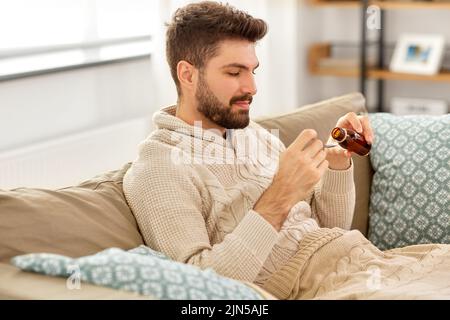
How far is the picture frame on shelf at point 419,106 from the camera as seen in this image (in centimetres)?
424

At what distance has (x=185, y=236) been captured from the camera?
5.33 ft

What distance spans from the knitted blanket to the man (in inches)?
2.2

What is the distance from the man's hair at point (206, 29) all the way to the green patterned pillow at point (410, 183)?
0.61 meters

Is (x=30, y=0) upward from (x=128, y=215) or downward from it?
upward

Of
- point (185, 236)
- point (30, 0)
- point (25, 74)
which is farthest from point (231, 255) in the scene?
point (30, 0)

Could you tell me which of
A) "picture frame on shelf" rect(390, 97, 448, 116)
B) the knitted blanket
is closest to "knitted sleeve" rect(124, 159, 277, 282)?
the knitted blanket

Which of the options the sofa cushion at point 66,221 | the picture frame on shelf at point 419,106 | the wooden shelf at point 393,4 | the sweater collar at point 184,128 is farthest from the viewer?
the picture frame on shelf at point 419,106

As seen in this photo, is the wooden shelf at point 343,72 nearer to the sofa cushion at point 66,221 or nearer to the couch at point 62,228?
the couch at point 62,228

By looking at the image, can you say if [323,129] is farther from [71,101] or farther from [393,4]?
[393,4]

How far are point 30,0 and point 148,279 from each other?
90.0 inches

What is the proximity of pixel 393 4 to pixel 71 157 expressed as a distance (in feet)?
6.32

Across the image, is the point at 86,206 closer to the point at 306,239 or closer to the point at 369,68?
the point at 306,239

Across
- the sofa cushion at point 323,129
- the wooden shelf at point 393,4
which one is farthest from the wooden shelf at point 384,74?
the sofa cushion at point 323,129

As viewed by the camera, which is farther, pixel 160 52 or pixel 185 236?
pixel 160 52
